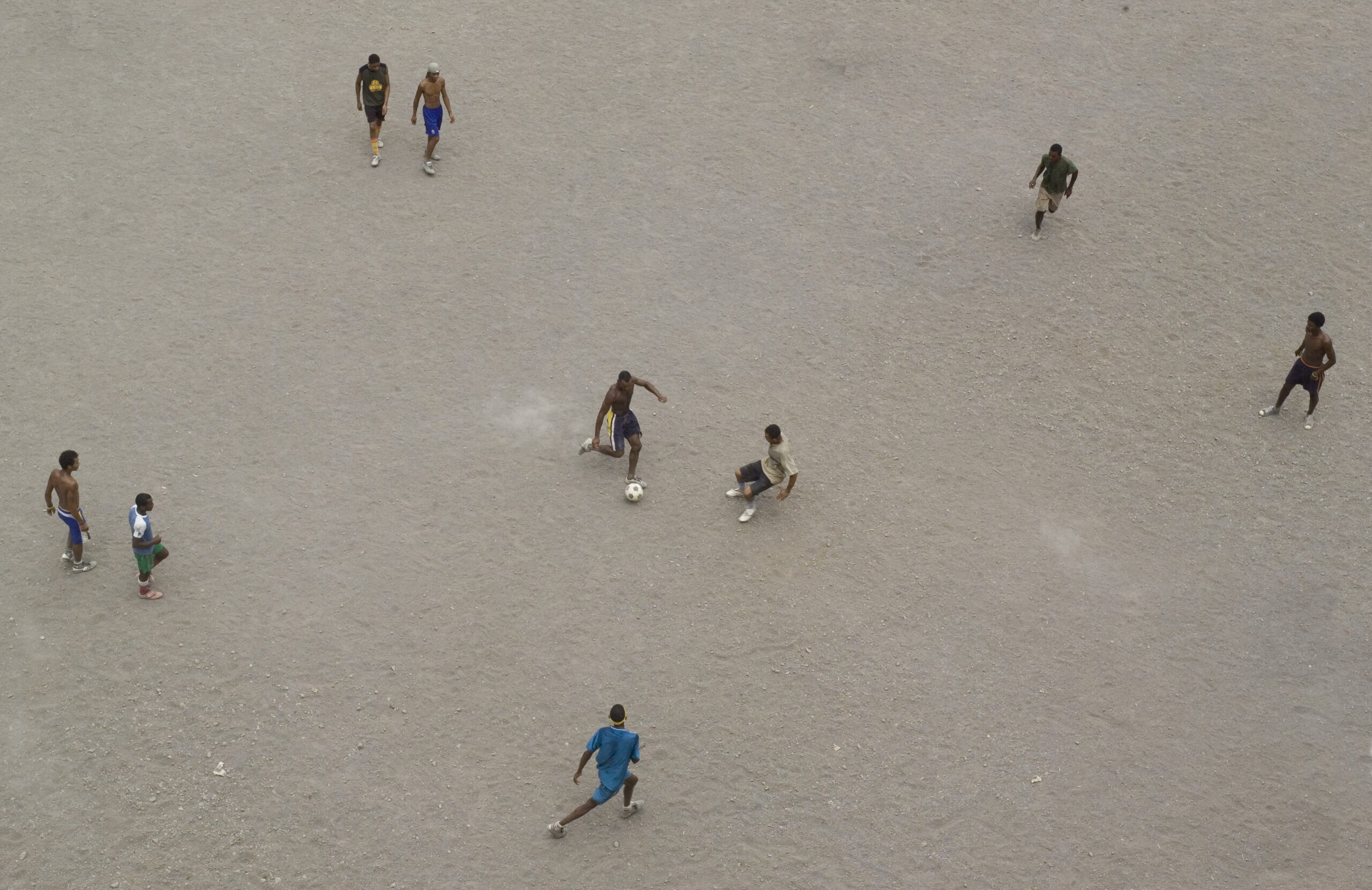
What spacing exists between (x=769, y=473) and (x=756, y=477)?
0.18 metres

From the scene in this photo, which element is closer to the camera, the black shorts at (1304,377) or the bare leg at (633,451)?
the bare leg at (633,451)

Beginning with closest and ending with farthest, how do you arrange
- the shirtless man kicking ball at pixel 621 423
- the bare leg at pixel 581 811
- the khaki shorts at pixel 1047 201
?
the bare leg at pixel 581 811 < the shirtless man kicking ball at pixel 621 423 < the khaki shorts at pixel 1047 201

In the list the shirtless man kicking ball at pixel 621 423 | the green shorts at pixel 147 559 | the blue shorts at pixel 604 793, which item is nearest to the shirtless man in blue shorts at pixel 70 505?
the green shorts at pixel 147 559

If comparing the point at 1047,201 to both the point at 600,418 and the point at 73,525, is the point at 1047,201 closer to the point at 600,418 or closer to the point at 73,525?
the point at 600,418

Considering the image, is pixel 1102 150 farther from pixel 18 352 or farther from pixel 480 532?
pixel 18 352

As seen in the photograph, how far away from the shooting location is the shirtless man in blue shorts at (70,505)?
43.9ft

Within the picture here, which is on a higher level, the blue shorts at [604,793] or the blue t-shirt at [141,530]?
the blue t-shirt at [141,530]

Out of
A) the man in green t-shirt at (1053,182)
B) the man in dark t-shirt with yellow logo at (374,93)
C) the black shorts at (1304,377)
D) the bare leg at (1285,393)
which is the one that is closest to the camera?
the black shorts at (1304,377)

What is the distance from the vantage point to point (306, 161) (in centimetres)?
1930

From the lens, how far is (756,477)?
584 inches

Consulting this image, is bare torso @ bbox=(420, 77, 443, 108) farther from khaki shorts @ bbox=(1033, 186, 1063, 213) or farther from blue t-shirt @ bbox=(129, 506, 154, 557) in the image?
khaki shorts @ bbox=(1033, 186, 1063, 213)

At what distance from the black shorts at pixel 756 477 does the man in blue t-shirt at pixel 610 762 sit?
3705 mm

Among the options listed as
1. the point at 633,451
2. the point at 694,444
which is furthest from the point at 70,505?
the point at 694,444

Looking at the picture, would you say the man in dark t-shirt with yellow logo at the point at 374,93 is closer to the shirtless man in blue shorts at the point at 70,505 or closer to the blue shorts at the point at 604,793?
the shirtless man in blue shorts at the point at 70,505
